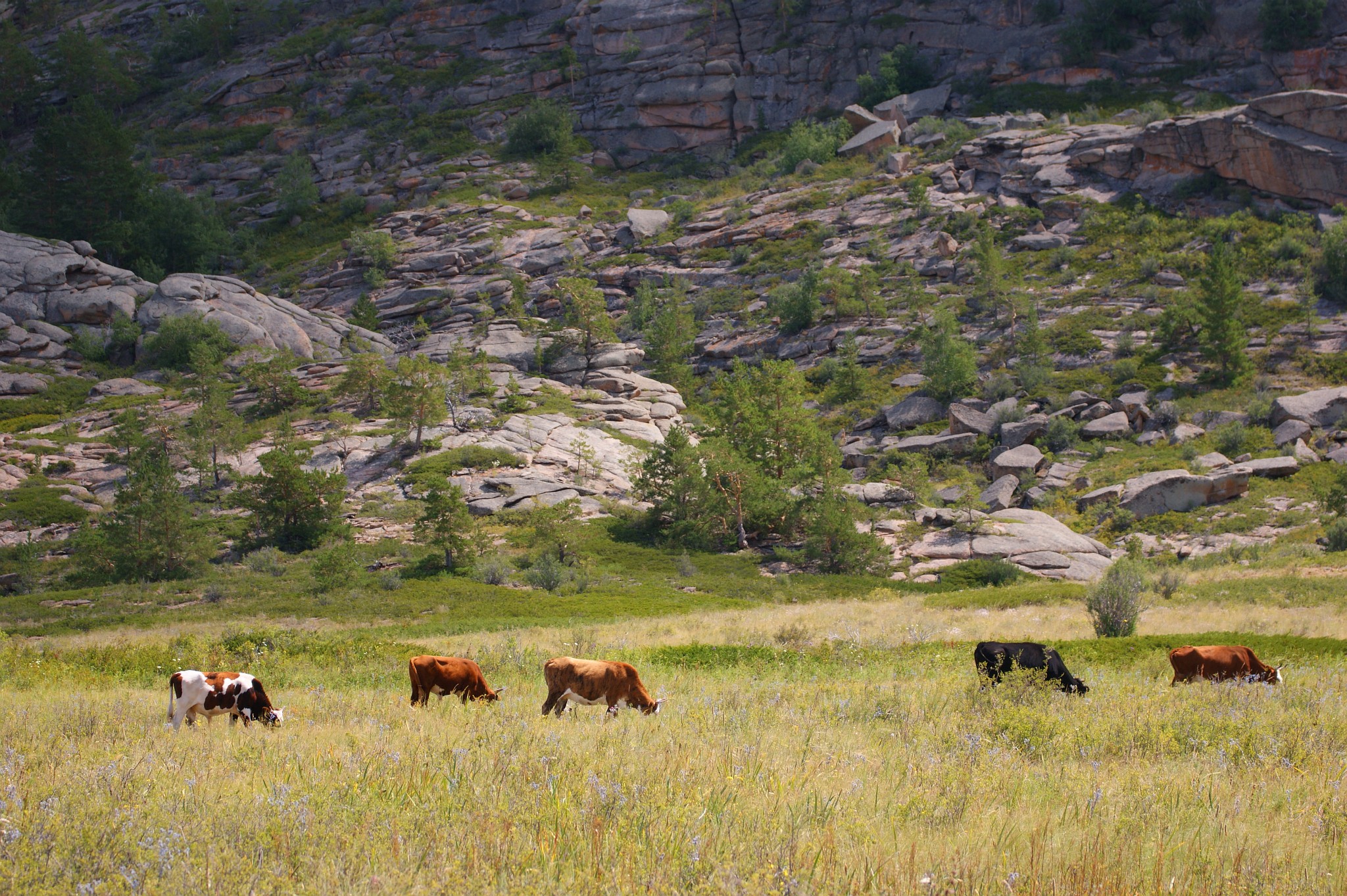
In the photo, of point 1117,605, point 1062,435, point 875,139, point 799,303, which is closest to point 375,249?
point 799,303

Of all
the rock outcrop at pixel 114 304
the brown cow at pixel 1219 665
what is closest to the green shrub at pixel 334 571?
the brown cow at pixel 1219 665

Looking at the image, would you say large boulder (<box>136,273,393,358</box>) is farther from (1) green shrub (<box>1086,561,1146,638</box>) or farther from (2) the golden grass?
(2) the golden grass

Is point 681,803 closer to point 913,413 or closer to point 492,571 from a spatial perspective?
point 492,571

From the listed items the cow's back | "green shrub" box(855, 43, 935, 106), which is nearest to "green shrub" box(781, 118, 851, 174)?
"green shrub" box(855, 43, 935, 106)

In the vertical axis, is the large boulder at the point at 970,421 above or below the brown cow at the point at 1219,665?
below

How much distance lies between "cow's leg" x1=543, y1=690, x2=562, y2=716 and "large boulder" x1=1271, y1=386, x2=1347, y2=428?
173ft

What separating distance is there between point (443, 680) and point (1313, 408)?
182 feet

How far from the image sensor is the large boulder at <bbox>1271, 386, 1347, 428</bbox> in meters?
46.4

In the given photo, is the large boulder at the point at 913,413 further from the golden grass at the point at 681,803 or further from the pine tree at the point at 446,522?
the golden grass at the point at 681,803

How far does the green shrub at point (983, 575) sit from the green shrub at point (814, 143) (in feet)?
231

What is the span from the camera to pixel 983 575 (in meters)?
37.0

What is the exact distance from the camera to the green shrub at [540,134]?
346 ft

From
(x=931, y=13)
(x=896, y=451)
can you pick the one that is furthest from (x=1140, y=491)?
(x=931, y=13)

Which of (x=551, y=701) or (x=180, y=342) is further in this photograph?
(x=180, y=342)
